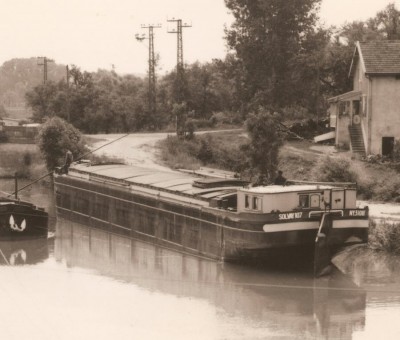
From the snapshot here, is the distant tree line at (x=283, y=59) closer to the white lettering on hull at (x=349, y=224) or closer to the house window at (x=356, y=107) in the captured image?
the house window at (x=356, y=107)

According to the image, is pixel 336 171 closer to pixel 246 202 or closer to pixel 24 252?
pixel 246 202

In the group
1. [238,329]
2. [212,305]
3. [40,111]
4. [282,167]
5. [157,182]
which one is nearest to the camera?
[238,329]

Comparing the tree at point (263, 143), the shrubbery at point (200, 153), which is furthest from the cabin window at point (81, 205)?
the shrubbery at point (200, 153)

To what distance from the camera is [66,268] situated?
1241 inches

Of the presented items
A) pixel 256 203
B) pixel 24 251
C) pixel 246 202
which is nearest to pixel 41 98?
pixel 24 251

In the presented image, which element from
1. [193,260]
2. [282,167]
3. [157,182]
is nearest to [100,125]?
[282,167]

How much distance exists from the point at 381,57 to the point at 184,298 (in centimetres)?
2624

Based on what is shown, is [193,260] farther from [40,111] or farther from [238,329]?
[40,111]

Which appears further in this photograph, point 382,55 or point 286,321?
point 382,55

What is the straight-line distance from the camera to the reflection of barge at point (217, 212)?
27641 millimetres

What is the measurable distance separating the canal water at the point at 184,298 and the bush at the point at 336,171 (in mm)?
8655

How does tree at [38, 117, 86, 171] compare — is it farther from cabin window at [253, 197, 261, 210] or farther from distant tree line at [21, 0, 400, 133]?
cabin window at [253, 197, 261, 210]

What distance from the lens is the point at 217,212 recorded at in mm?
29750

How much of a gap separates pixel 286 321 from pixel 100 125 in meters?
55.4
